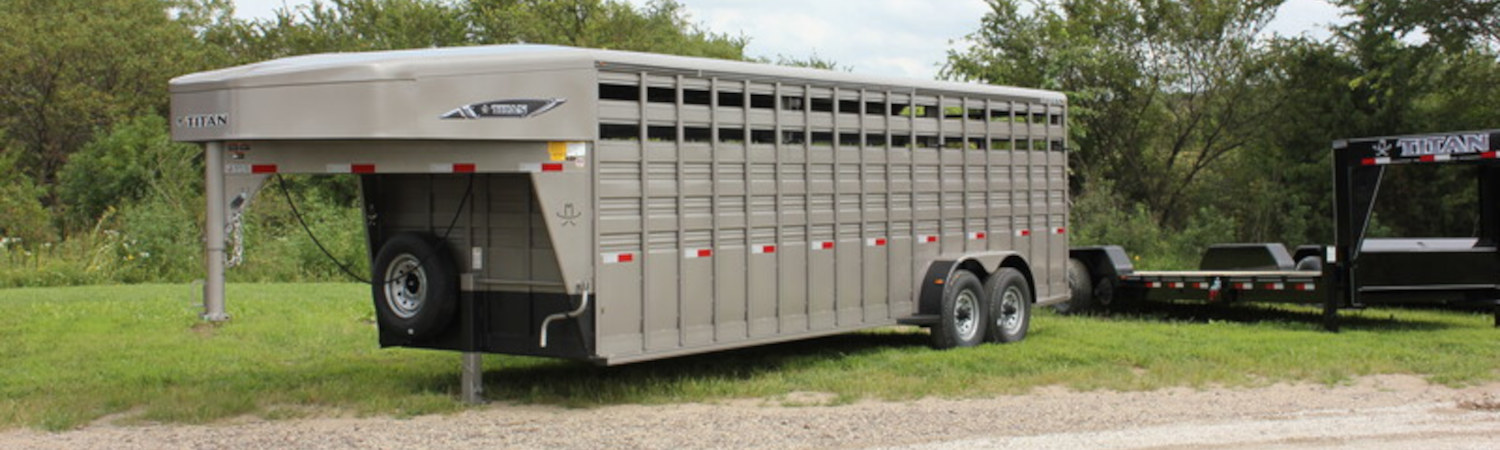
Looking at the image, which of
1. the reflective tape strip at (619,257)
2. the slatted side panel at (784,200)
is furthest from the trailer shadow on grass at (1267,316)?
the reflective tape strip at (619,257)

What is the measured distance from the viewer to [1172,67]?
3272 cm

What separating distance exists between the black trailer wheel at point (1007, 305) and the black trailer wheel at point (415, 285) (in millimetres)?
5009

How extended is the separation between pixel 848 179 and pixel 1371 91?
20092 mm

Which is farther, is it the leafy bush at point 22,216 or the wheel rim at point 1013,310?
the leafy bush at point 22,216

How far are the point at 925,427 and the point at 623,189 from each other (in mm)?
2418

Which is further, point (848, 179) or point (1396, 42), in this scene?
point (1396, 42)

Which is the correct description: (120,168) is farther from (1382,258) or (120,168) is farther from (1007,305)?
(1382,258)

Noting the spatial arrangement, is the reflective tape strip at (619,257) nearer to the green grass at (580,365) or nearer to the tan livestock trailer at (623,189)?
the tan livestock trailer at (623,189)

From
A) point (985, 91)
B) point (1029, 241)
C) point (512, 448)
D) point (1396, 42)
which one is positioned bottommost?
point (512, 448)

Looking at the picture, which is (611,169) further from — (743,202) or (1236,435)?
(1236,435)

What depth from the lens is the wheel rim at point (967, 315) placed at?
41.5 ft

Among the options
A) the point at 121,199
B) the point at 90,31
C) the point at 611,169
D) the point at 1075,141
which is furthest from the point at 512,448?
the point at 90,31

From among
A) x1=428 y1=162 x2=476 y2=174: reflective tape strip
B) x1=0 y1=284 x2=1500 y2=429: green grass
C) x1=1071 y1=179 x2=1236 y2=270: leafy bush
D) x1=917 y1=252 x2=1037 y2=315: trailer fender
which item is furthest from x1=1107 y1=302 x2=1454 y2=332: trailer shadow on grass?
x1=428 y1=162 x2=476 y2=174: reflective tape strip

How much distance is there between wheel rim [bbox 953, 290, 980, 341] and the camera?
12.6m
